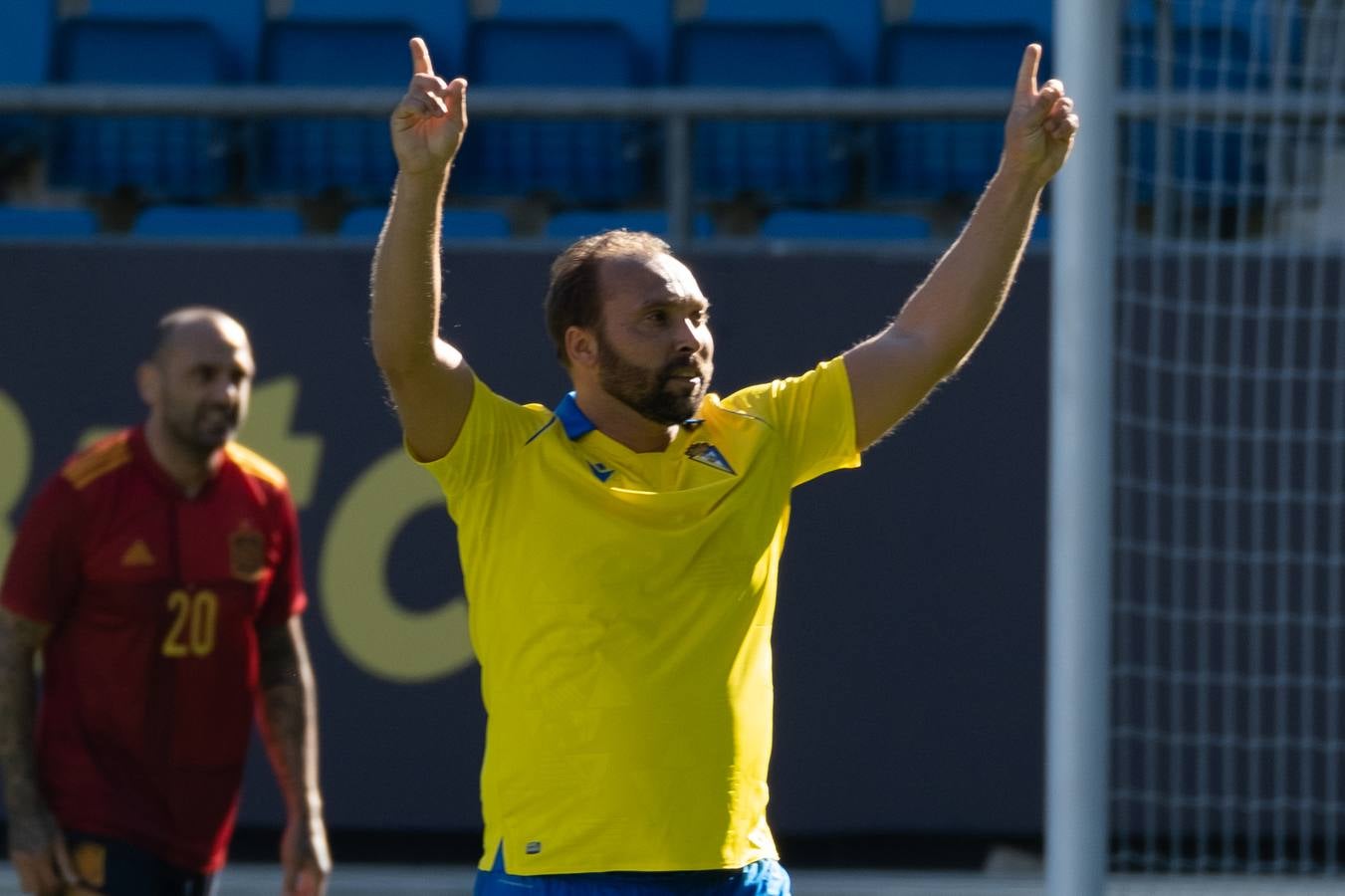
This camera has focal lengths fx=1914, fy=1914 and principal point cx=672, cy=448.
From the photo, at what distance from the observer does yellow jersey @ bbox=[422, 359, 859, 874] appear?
294 centimetres

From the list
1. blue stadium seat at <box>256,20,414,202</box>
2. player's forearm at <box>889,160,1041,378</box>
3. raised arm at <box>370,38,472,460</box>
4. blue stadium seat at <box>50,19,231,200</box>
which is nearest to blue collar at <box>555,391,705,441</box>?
raised arm at <box>370,38,472,460</box>

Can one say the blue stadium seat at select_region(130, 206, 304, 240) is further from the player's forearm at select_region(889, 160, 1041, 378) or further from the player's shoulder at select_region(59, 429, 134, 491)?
the player's forearm at select_region(889, 160, 1041, 378)

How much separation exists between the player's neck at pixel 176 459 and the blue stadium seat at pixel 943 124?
424cm

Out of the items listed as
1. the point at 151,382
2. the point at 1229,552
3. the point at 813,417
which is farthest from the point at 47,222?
the point at 813,417

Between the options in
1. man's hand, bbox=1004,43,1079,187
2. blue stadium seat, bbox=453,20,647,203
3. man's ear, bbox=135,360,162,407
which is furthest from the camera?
blue stadium seat, bbox=453,20,647,203

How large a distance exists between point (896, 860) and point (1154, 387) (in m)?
1.78

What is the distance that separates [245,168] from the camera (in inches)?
327

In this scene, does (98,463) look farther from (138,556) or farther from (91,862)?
(91,862)

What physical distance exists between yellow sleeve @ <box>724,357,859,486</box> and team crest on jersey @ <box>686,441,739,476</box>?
0.40 feet

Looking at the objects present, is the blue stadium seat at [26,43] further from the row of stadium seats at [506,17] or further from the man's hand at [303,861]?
the man's hand at [303,861]

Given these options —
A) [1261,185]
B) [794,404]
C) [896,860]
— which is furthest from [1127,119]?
[794,404]

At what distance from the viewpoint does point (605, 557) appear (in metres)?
2.99

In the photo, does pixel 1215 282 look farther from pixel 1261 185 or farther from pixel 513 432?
pixel 513 432

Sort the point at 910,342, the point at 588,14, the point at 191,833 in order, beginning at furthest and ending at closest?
the point at 588,14, the point at 191,833, the point at 910,342
